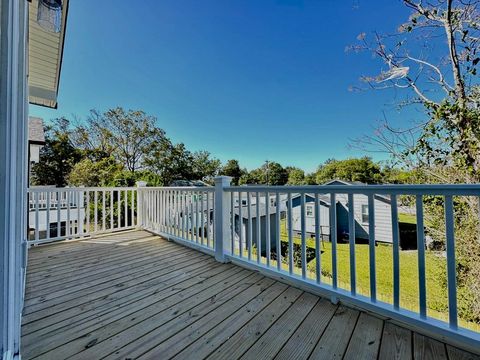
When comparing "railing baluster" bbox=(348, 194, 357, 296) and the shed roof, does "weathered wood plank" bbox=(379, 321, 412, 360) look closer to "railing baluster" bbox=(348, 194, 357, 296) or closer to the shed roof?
"railing baluster" bbox=(348, 194, 357, 296)

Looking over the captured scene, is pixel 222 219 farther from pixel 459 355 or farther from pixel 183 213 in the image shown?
pixel 459 355

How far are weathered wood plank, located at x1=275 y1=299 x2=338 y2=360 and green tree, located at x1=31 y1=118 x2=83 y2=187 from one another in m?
17.1

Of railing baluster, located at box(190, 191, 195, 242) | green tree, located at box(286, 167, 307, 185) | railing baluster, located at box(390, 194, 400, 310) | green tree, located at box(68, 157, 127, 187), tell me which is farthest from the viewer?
green tree, located at box(286, 167, 307, 185)

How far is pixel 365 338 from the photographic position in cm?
140

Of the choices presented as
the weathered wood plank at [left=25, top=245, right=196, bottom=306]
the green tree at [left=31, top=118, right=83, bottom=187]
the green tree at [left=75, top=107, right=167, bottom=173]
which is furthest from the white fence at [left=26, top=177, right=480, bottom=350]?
the green tree at [left=31, top=118, right=83, bottom=187]

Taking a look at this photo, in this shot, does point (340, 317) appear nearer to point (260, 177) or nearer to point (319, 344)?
point (319, 344)

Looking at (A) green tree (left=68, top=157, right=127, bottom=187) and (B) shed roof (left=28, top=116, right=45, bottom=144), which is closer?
(B) shed roof (left=28, top=116, right=45, bottom=144)

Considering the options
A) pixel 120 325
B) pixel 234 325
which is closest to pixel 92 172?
pixel 120 325

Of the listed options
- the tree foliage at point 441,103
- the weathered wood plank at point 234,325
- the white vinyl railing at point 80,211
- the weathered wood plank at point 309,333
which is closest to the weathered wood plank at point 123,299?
the weathered wood plank at point 234,325

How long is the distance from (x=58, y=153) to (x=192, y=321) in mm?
17959

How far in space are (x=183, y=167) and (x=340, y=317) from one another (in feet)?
58.2

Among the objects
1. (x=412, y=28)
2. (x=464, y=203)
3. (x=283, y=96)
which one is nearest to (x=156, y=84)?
(x=283, y=96)

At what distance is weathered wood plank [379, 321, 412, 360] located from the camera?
1.26m

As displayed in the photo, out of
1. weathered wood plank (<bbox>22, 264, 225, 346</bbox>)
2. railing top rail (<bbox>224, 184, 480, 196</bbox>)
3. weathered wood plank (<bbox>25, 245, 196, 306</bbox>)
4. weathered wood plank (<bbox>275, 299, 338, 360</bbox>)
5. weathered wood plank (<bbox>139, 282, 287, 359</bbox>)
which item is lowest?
weathered wood plank (<bbox>275, 299, 338, 360</bbox>)
